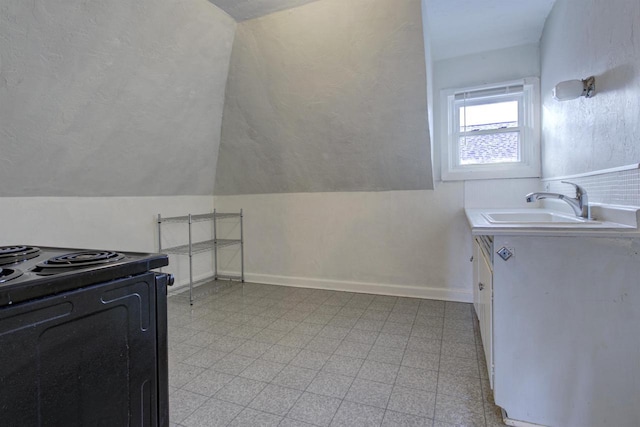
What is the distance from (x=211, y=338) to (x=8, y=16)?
7.08ft

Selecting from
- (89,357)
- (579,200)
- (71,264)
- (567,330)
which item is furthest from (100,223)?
(579,200)

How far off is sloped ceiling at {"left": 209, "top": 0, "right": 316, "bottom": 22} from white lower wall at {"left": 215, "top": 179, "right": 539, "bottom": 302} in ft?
6.00

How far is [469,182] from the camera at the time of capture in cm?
315

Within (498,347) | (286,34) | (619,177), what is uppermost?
(286,34)

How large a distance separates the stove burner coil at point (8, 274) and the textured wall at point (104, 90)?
1527 millimetres

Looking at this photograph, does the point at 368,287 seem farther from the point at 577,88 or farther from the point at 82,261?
the point at 82,261

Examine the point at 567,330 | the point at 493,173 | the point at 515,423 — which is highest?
the point at 493,173

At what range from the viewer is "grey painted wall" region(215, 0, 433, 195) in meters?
2.44

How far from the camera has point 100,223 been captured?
2834 millimetres

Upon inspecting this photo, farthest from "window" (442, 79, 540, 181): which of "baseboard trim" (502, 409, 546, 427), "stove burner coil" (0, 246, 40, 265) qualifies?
"stove burner coil" (0, 246, 40, 265)

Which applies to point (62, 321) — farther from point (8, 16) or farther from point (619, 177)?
point (619, 177)

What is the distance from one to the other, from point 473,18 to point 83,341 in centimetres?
306

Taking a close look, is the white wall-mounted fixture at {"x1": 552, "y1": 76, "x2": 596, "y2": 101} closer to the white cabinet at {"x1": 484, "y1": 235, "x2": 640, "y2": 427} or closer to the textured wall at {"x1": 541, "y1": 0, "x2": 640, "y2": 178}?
the textured wall at {"x1": 541, "y1": 0, "x2": 640, "y2": 178}

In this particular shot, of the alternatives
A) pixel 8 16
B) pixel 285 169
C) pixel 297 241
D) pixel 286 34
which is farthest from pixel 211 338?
pixel 286 34
